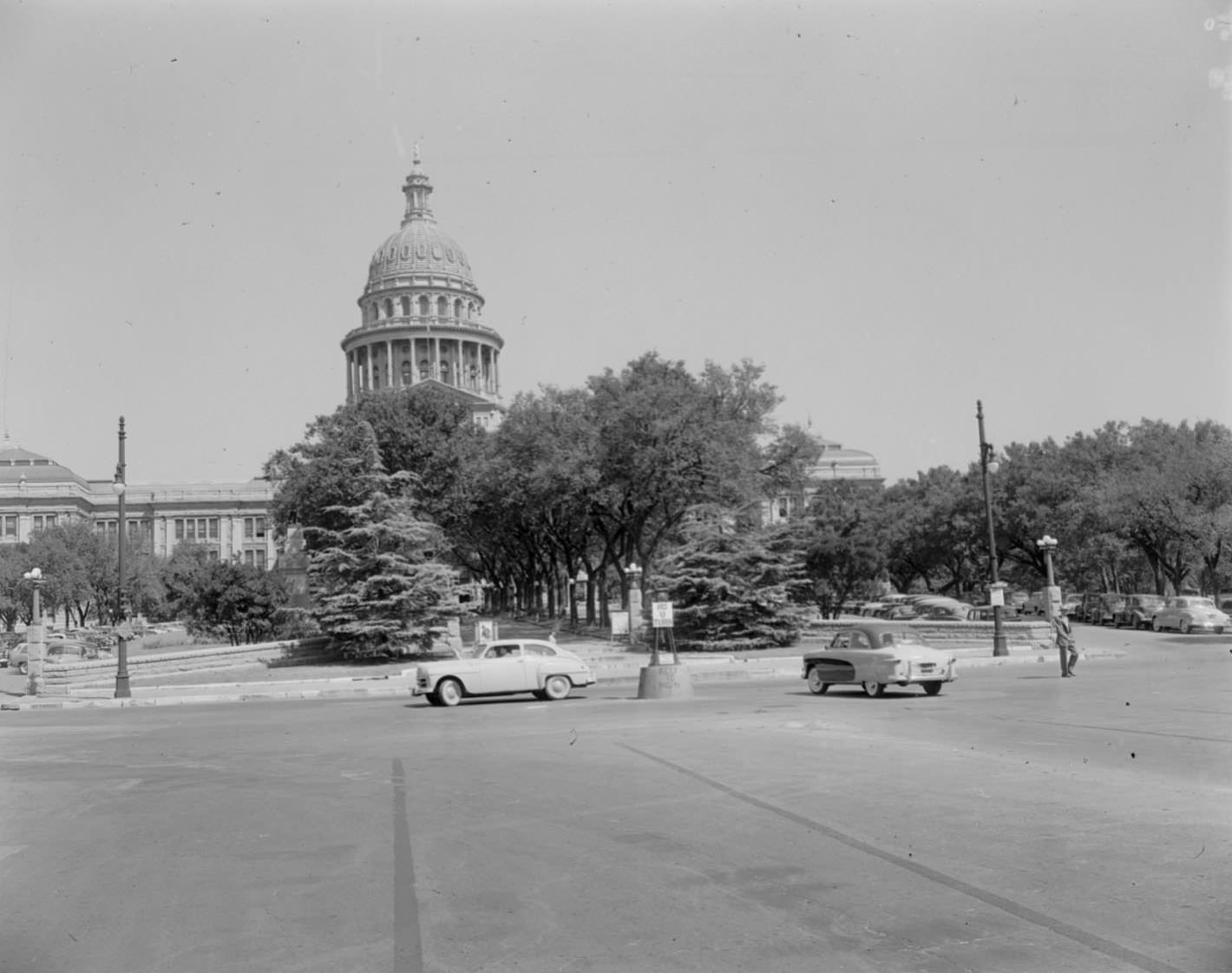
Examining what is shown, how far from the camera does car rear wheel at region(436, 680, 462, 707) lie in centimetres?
2473

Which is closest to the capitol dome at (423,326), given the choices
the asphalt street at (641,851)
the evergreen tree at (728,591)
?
the evergreen tree at (728,591)

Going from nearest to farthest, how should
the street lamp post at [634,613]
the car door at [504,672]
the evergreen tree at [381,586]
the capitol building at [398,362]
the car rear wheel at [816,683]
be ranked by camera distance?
1. the car rear wheel at [816,683]
2. the car door at [504,672]
3. the evergreen tree at [381,586]
4. the street lamp post at [634,613]
5. the capitol building at [398,362]

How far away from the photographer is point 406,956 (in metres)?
6.27

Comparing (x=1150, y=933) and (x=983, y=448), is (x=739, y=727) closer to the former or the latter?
(x=1150, y=933)

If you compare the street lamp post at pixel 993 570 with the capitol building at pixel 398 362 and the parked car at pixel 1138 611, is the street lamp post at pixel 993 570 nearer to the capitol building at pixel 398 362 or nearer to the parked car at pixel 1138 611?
the parked car at pixel 1138 611

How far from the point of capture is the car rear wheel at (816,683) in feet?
80.2

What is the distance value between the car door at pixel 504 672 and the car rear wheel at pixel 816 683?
5.76 metres

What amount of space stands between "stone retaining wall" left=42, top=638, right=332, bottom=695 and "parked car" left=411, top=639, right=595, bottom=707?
50.5 ft

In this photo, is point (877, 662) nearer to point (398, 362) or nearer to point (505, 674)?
point (505, 674)

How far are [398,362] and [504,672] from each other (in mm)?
110556

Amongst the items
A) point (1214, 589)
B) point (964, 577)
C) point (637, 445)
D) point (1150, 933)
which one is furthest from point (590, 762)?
point (964, 577)

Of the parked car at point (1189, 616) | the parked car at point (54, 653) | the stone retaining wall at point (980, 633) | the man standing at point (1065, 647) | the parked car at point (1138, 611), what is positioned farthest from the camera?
the parked car at point (1138, 611)

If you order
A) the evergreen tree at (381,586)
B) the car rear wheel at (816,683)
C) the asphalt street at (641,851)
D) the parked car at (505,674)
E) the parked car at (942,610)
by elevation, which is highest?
the evergreen tree at (381,586)

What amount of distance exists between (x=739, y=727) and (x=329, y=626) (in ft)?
88.6
